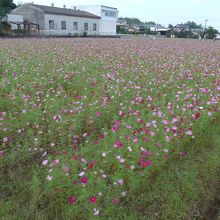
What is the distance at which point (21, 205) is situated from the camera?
10.7 ft

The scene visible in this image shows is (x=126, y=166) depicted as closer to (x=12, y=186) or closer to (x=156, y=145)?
(x=156, y=145)

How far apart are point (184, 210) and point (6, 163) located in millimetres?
2763

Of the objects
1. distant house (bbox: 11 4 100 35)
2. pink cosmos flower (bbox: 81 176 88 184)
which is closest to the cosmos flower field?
pink cosmos flower (bbox: 81 176 88 184)

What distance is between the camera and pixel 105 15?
60625 mm

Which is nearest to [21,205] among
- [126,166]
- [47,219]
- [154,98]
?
[47,219]

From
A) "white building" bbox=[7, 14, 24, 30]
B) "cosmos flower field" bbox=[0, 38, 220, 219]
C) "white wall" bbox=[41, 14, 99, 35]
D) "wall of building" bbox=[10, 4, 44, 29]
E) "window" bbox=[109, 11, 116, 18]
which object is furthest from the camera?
"window" bbox=[109, 11, 116, 18]

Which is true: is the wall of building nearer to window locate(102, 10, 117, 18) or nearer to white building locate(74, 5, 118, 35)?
white building locate(74, 5, 118, 35)

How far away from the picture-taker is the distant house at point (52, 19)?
42.4 meters

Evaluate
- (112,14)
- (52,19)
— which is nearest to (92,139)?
(52,19)

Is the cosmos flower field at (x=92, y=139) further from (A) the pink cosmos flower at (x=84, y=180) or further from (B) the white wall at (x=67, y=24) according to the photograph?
(B) the white wall at (x=67, y=24)

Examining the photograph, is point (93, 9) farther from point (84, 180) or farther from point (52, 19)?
point (84, 180)

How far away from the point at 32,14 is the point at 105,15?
2217 cm

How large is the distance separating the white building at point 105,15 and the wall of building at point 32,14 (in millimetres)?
18499

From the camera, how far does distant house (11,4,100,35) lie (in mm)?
42375
